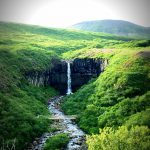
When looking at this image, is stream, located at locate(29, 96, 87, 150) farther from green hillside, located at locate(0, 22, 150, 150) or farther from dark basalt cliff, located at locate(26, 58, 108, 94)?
dark basalt cliff, located at locate(26, 58, 108, 94)

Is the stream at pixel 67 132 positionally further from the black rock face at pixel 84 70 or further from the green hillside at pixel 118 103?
the black rock face at pixel 84 70

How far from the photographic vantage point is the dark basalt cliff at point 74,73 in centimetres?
8244

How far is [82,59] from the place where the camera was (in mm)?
86875

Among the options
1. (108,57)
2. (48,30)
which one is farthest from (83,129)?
(48,30)

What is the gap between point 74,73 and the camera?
8531 cm

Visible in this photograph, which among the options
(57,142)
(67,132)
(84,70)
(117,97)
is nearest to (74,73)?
(84,70)

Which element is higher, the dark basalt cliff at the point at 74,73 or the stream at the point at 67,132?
the dark basalt cliff at the point at 74,73

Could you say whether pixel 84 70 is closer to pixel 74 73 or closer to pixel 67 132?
pixel 74 73

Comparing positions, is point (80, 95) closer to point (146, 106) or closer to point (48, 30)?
point (146, 106)

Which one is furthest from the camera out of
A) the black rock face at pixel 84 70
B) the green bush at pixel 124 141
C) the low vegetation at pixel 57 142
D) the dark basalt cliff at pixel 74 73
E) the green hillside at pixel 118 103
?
the black rock face at pixel 84 70

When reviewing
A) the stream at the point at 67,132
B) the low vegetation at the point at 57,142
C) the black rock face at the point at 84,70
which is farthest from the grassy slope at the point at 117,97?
the black rock face at the point at 84,70

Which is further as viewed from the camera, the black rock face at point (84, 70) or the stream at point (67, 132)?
the black rock face at point (84, 70)

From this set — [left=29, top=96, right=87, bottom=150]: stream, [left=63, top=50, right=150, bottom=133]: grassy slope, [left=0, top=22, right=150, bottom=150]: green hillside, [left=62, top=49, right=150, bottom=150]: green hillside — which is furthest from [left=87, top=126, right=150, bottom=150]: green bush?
[left=0, top=22, right=150, bottom=150]: green hillside

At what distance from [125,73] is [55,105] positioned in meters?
17.4
